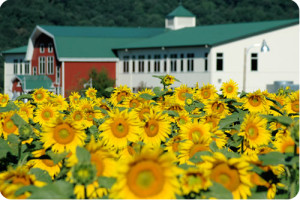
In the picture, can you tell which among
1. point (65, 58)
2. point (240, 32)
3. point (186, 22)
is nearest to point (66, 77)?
point (65, 58)

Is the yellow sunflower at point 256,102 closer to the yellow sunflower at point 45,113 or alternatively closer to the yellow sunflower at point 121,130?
the yellow sunflower at point 45,113

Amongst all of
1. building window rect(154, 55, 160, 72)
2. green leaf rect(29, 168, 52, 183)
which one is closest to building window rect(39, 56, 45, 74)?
building window rect(154, 55, 160, 72)

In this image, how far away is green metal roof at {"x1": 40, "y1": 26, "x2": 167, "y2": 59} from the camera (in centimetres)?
6359

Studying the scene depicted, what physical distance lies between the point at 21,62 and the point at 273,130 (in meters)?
73.6

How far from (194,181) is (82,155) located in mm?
569

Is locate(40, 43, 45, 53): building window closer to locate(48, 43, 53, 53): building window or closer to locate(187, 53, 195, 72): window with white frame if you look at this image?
locate(48, 43, 53, 53): building window

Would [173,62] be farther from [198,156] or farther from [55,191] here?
[55,191]

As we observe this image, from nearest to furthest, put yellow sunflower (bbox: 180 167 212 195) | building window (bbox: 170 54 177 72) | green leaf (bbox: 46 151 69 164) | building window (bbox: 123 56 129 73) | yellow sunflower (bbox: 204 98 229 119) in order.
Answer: yellow sunflower (bbox: 180 167 212 195), green leaf (bbox: 46 151 69 164), yellow sunflower (bbox: 204 98 229 119), building window (bbox: 170 54 177 72), building window (bbox: 123 56 129 73)

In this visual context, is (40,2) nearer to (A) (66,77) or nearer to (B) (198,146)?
(A) (66,77)

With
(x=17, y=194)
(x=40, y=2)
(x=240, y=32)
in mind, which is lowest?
(x=17, y=194)

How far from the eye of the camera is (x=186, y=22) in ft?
262

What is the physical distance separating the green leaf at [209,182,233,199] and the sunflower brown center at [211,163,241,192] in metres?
0.08

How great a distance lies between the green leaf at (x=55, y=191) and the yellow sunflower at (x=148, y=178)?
365 mm

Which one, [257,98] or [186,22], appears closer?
[257,98]
